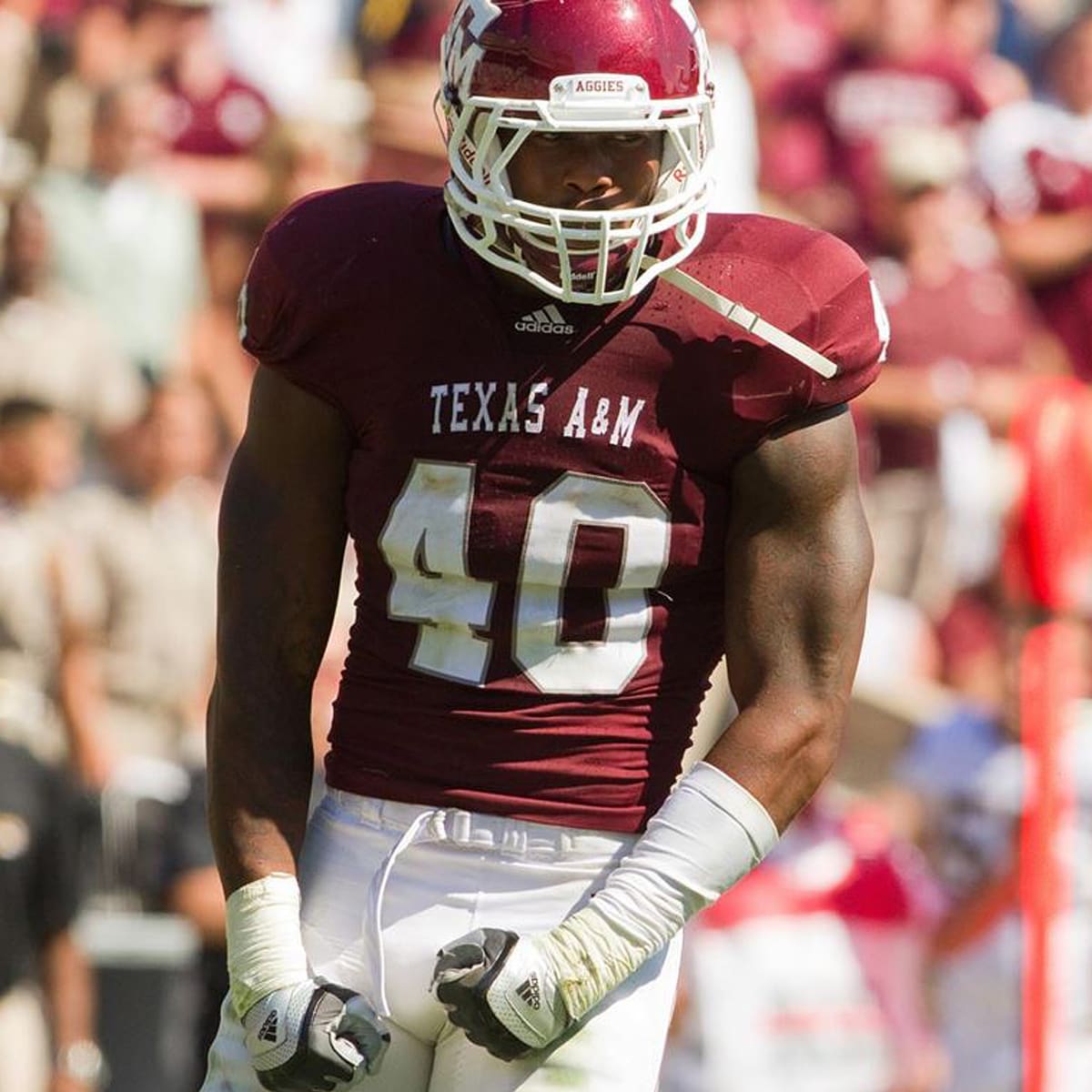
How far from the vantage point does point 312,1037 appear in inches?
110

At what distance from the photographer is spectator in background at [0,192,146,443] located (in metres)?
7.11

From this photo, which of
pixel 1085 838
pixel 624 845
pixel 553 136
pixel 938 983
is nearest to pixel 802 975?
pixel 938 983

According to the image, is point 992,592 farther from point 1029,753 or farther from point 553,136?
point 553,136

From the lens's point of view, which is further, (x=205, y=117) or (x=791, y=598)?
(x=205, y=117)

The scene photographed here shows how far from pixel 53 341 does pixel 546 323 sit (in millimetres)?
4482

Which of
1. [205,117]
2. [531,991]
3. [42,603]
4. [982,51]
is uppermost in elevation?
[531,991]

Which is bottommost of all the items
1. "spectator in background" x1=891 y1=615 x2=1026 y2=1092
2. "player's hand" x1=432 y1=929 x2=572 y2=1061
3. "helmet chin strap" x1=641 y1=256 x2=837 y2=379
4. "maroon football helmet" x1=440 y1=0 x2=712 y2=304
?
"spectator in background" x1=891 y1=615 x2=1026 y2=1092

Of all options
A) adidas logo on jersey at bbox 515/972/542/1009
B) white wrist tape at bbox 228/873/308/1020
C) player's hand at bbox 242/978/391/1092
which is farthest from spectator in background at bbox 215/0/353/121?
adidas logo on jersey at bbox 515/972/542/1009

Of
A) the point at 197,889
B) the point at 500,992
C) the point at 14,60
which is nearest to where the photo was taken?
the point at 500,992

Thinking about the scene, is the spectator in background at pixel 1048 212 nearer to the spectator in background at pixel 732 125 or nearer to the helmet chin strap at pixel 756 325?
the spectator in background at pixel 732 125

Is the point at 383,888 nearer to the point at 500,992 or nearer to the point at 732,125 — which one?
the point at 500,992

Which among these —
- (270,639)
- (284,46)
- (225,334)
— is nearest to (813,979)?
(225,334)

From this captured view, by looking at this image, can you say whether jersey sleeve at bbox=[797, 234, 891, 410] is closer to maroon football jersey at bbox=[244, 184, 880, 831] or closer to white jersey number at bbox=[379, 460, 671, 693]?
maroon football jersey at bbox=[244, 184, 880, 831]

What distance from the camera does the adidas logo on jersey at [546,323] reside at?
2.94m
